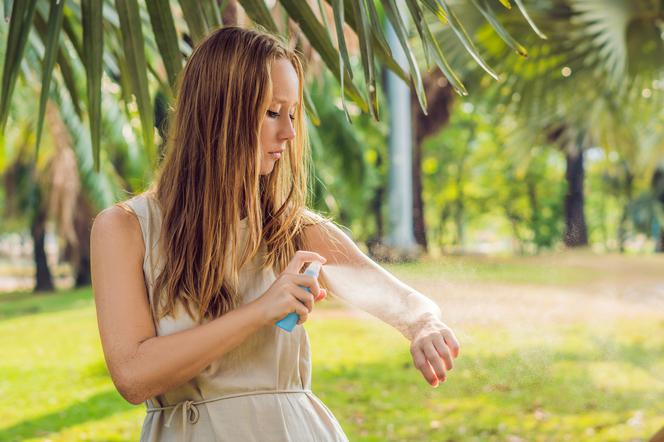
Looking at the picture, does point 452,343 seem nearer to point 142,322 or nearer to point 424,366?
point 424,366

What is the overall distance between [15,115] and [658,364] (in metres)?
6.77

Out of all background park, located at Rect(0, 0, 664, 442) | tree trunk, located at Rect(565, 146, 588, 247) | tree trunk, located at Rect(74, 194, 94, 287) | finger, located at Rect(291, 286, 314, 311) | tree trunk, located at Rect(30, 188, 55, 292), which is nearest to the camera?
finger, located at Rect(291, 286, 314, 311)

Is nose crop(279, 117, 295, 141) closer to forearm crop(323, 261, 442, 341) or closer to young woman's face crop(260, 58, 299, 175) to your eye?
young woman's face crop(260, 58, 299, 175)

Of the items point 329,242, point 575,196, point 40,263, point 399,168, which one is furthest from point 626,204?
point 329,242

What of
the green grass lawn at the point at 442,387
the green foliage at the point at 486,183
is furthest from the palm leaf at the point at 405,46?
the green foliage at the point at 486,183

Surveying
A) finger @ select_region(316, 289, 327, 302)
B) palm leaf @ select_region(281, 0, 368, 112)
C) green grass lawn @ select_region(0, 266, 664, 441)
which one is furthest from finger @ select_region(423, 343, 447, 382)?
green grass lawn @ select_region(0, 266, 664, 441)

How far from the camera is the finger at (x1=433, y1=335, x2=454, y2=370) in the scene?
1380 millimetres

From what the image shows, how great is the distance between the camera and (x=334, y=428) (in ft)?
4.97

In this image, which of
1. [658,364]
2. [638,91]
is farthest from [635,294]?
[638,91]

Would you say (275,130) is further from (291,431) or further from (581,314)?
(581,314)

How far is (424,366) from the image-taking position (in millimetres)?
1387

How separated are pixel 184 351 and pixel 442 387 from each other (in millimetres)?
6481

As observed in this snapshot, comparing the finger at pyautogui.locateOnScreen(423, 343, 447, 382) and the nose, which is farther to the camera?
the nose

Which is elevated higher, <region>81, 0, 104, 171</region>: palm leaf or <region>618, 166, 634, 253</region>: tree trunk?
<region>81, 0, 104, 171</region>: palm leaf
